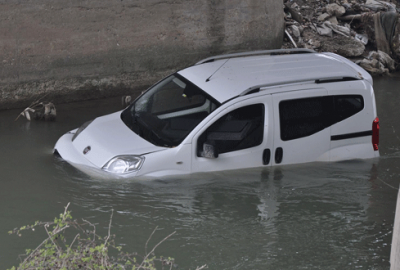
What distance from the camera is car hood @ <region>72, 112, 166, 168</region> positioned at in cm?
684

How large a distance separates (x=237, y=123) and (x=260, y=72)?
3.29ft

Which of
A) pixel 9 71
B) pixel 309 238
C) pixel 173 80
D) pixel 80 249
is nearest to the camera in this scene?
pixel 80 249

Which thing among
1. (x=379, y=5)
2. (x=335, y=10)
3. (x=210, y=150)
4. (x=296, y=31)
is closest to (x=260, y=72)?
(x=210, y=150)

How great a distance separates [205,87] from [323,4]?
36.5 feet

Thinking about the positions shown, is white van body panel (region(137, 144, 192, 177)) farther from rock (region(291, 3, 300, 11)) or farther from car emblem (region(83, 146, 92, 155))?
rock (region(291, 3, 300, 11))

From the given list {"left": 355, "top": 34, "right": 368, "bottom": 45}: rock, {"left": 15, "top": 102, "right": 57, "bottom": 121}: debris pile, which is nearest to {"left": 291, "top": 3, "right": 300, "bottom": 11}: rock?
{"left": 355, "top": 34, "right": 368, "bottom": 45}: rock

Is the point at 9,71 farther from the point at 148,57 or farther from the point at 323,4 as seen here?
the point at 323,4

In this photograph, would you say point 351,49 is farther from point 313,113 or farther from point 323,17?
point 313,113

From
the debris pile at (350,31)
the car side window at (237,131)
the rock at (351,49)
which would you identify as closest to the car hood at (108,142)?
the car side window at (237,131)

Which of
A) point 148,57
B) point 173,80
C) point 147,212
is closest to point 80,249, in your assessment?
point 147,212

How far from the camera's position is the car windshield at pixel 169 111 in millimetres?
7017

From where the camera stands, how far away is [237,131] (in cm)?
706

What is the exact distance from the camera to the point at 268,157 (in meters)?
7.18

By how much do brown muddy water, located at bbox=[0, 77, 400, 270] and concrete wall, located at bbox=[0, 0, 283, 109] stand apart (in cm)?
298
